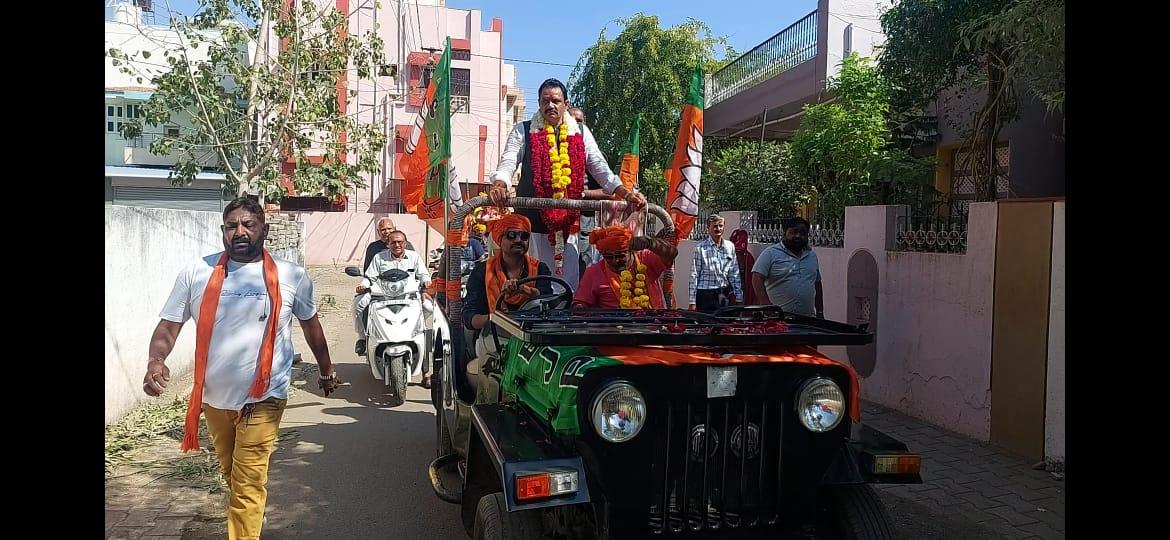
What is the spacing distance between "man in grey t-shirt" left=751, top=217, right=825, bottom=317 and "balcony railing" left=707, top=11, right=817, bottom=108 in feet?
25.2

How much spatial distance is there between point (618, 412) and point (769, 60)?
14.2 m

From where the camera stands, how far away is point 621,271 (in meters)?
5.04

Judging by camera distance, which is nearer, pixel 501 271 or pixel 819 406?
pixel 819 406

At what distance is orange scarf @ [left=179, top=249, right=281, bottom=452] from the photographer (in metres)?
3.99

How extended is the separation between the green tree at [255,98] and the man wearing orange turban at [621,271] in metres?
6.39

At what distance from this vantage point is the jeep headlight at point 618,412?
289 centimetres

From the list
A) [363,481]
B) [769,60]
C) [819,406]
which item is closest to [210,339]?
[363,481]

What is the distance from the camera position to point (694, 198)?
5754 mm

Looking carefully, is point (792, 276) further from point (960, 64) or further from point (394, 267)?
point (960, 64)

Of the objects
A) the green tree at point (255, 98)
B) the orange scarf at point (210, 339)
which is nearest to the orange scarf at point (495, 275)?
the orange scarf at point (210, 339)

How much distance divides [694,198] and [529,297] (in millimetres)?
1708

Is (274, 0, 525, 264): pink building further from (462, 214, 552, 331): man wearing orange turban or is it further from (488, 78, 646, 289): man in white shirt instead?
(462, 214, 552, 331): man wearing orange turban

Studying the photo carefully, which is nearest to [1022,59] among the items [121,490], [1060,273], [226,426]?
[1060,273]

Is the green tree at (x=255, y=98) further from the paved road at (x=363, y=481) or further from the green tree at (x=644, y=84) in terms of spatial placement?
the green tree at (x=644, y=84)
